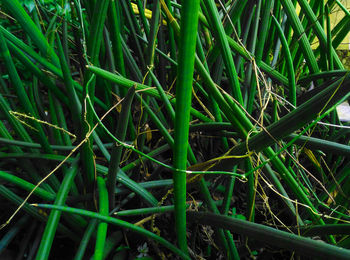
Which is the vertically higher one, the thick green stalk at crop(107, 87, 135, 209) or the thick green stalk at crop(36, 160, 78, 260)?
the thick green stalk at crop(107, 87, 135, 209)

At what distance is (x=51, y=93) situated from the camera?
0.63 metres

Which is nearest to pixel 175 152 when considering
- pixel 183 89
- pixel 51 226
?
pixel 183 89

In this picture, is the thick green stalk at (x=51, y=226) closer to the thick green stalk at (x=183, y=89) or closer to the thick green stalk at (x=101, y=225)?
the thick green stalk at (x=101, y=225)

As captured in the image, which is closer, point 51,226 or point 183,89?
point 183,89

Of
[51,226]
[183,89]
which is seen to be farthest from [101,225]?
[183,89]

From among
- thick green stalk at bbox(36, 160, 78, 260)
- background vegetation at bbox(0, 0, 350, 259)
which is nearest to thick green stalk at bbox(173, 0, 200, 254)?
background vegetation at bbox(0, 0, 350, 259)

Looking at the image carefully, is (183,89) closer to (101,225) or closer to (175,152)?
(175,152)

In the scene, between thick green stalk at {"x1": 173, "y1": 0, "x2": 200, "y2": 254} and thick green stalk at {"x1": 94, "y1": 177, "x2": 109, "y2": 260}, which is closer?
thick green stalk at {"x1": 173, "y1": 0, "x2": 200, "y2": 254}

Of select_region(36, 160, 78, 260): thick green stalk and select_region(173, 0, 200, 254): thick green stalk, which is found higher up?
select_region(173, 0, 200, 254): thick green stalk

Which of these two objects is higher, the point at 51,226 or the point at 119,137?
the point at 119,137

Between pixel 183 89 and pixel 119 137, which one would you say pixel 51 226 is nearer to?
pixel 119 137

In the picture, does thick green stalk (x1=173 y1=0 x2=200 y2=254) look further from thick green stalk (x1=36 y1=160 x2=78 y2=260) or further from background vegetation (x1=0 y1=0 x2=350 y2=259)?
thick green stalk (x1=36 y1=160 x2=78 y2=260)

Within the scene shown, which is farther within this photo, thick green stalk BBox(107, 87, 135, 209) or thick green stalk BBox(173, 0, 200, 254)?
thick green stalk BBox(107, 87, 135, 209)

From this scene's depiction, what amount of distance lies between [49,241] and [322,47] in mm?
586
